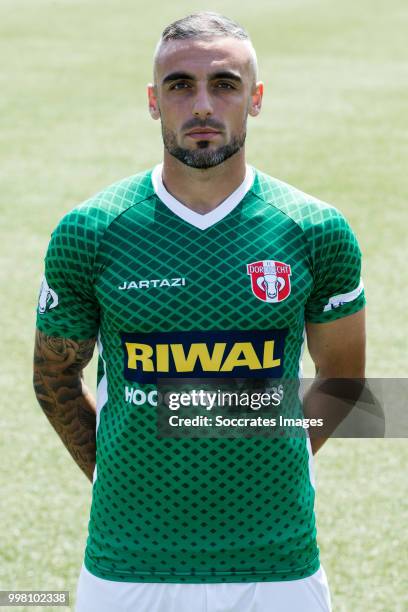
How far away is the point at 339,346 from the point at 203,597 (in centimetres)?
92

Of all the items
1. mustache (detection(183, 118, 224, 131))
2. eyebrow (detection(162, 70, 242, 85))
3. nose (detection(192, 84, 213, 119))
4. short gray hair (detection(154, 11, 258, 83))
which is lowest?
mustache (detection(183, 118, 224, 131))

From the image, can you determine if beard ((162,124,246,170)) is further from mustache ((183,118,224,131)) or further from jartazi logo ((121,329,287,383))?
jartazi logo ((121,329,287,383))

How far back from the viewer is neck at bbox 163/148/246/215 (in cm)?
317

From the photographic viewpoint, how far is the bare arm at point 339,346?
339cm

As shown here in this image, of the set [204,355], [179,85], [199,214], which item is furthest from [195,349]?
[179,85]

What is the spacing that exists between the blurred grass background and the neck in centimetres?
283

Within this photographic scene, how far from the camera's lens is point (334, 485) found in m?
6.47

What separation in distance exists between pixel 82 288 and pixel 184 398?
0.45 meters

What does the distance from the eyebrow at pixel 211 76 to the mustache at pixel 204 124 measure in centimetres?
14

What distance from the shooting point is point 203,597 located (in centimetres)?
309

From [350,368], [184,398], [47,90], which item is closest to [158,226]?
[184,398]

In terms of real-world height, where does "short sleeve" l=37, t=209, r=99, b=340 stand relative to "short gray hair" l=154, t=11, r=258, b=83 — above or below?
below

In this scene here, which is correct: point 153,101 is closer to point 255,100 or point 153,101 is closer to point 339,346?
point 255,100
